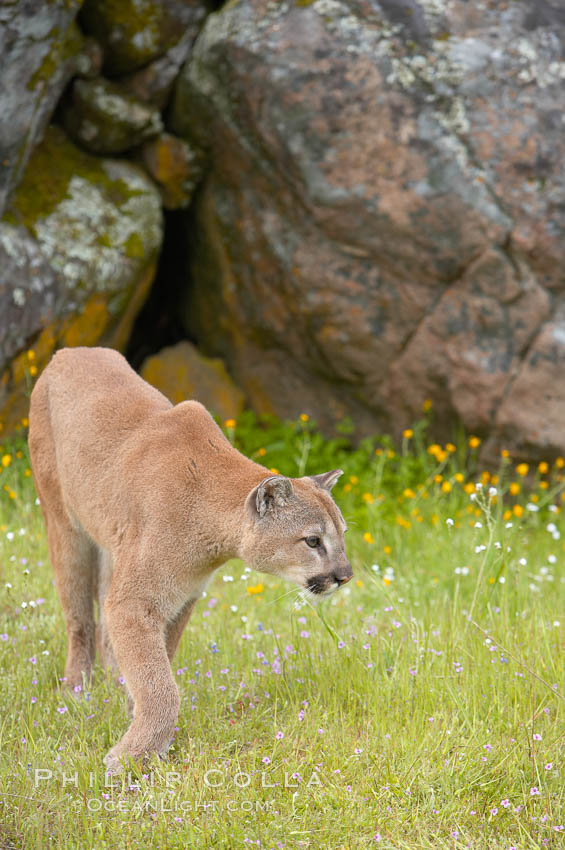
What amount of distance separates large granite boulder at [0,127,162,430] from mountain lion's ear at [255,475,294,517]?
10.8 ft

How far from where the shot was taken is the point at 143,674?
4.05 meters

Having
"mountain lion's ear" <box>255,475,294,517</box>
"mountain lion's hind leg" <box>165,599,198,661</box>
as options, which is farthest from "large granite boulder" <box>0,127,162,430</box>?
"mountain lion's ear" <box>255,475,294,517</box>

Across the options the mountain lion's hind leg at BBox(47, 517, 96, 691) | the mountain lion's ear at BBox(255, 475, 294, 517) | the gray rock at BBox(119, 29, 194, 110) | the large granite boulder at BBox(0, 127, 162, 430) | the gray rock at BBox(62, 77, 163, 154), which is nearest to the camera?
the mountain lion's ear at BBox(255, 475, 294, 517)

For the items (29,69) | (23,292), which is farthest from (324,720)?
(29,69)

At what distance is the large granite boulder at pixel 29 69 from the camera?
6516 mm

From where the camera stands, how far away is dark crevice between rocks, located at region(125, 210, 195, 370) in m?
8.96

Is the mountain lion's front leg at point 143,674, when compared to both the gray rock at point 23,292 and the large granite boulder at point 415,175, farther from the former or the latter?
the large granite boulder at point 415,175

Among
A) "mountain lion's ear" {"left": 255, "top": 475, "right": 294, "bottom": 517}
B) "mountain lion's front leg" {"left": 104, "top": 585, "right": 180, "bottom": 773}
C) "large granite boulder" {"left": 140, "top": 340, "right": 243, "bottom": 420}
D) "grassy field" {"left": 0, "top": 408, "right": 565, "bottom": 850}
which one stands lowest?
"large granite boulder" {"left": 140, "top": 340, "right": 243, "bottom": 420}

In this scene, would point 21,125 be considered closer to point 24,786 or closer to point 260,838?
point 24,786

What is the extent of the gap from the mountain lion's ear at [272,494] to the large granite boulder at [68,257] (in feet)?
10.8

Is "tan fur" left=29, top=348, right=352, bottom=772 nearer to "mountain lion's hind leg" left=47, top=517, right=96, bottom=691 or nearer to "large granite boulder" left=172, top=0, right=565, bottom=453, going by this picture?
"mountain lion's hind leg" left=47, top=517, right=96, bottom=691

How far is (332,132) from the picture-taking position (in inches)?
293

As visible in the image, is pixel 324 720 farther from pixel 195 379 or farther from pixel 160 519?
pixel 195 379

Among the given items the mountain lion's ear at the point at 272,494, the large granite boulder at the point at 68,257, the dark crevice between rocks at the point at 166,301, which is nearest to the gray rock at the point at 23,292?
the large granite boulder at the point at 68,257
